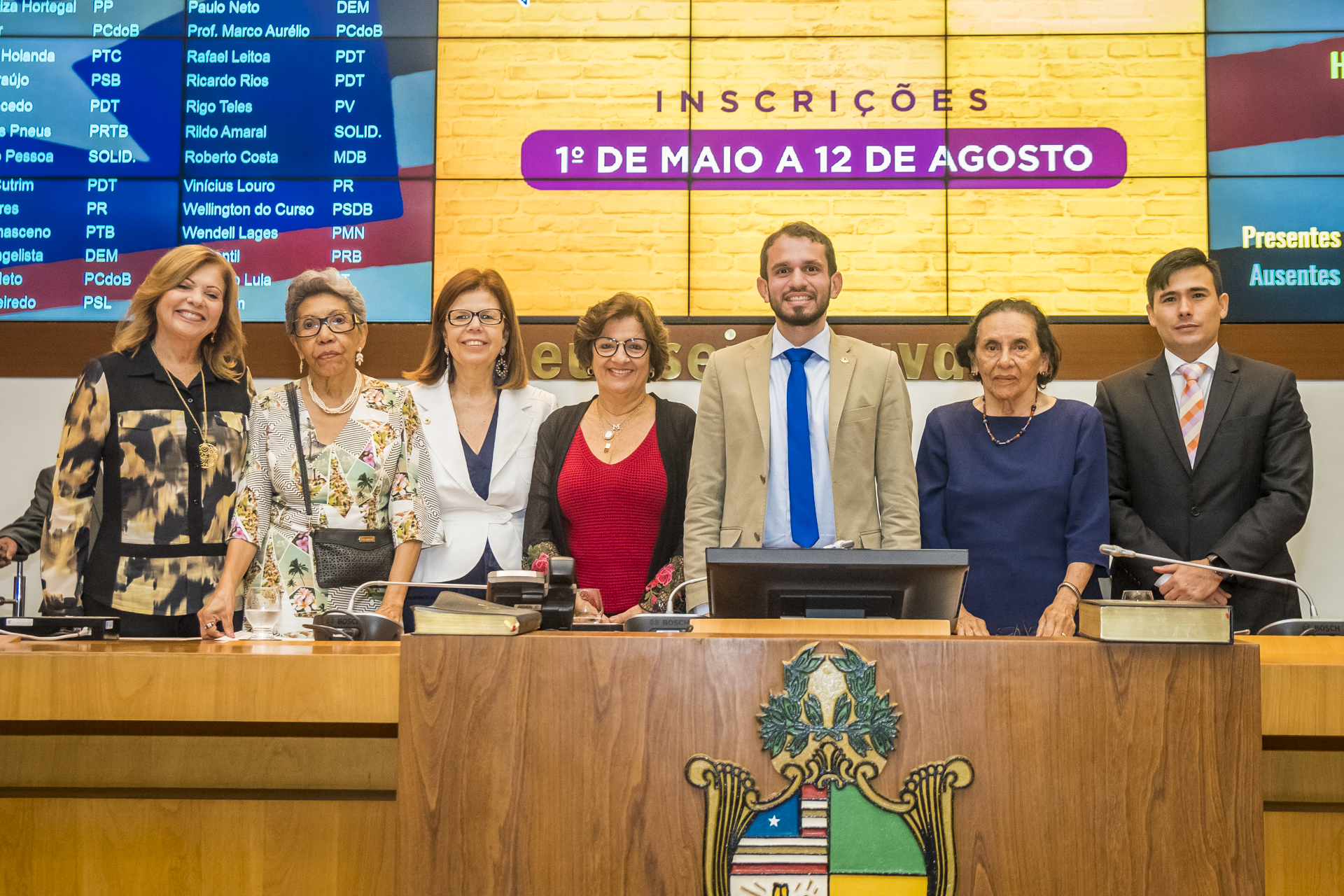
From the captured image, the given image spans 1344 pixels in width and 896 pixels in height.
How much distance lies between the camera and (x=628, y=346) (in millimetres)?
2902

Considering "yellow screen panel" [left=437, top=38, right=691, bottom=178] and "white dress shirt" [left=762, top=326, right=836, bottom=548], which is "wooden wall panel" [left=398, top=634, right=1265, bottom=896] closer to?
"white dress shirt" [left=762, top=326, right=836, bottom=548]

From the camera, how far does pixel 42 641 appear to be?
5.59 ft

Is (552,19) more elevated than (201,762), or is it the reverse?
(552,19)

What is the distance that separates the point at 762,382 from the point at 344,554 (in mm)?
1087

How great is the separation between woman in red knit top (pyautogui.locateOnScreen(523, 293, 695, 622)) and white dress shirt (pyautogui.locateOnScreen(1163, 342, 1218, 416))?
4.41 ft

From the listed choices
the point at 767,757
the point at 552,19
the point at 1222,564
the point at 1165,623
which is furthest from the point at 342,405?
the point at 1222,564

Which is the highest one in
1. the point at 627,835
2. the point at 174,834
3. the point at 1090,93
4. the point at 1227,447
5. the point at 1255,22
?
the point at 1255,22

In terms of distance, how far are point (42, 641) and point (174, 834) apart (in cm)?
42

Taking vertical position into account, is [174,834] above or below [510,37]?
below

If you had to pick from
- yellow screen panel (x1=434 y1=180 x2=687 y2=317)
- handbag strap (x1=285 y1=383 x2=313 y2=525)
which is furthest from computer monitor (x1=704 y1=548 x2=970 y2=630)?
yellow screen panel (x1=434 y1=180 x2=687 y2=317)

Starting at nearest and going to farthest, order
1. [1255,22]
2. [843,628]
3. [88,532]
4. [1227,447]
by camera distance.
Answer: [843,628] → [88,532] → [1227,447] → [1255,22]

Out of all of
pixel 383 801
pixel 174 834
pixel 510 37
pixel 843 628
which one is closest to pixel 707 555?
pixel 843 628

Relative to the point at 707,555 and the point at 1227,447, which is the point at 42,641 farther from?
the point at 1227,447

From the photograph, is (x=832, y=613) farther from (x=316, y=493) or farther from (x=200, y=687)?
(x=316, y=493)
